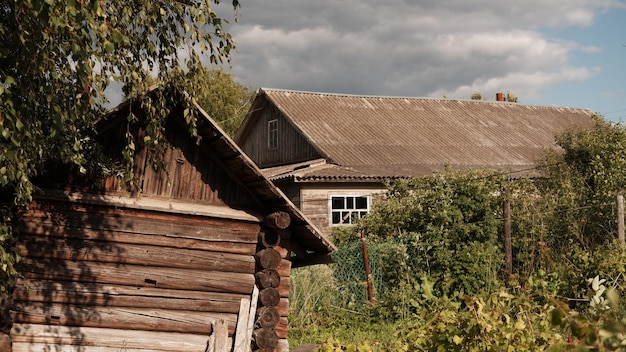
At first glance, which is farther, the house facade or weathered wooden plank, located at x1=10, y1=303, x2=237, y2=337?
the house facade

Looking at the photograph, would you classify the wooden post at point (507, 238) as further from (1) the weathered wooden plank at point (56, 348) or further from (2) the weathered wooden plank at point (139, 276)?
(1) the weathered wooden plank at point (56, 348)

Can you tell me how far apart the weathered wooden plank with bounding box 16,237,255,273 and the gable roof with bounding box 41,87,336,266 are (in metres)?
0.52

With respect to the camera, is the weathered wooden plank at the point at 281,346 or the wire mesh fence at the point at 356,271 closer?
the weathered wooden plank at the point at 281,346

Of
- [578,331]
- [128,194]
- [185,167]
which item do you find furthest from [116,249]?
[578,331]

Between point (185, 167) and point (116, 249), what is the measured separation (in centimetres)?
128

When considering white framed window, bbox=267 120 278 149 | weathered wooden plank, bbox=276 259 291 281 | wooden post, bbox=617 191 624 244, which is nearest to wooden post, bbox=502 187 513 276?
wooden post, bbox=617 191 624 244

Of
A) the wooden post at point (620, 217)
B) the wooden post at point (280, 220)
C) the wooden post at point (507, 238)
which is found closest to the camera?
the wooden post at point (280, 220)

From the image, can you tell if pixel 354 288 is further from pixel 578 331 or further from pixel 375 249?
pixel 578 331

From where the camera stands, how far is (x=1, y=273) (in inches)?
313

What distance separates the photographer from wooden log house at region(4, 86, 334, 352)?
28.3 ft

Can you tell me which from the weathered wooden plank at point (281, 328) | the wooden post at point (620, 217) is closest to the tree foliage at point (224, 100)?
the wooden post at point (620, 217)

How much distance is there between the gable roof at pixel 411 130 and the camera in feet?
82.5

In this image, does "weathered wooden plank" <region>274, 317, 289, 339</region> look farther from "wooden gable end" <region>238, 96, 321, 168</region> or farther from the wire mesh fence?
"wooden gable end" <region>238, 96, 321, 168</region>

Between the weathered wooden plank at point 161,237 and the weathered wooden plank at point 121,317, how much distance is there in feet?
2.55
